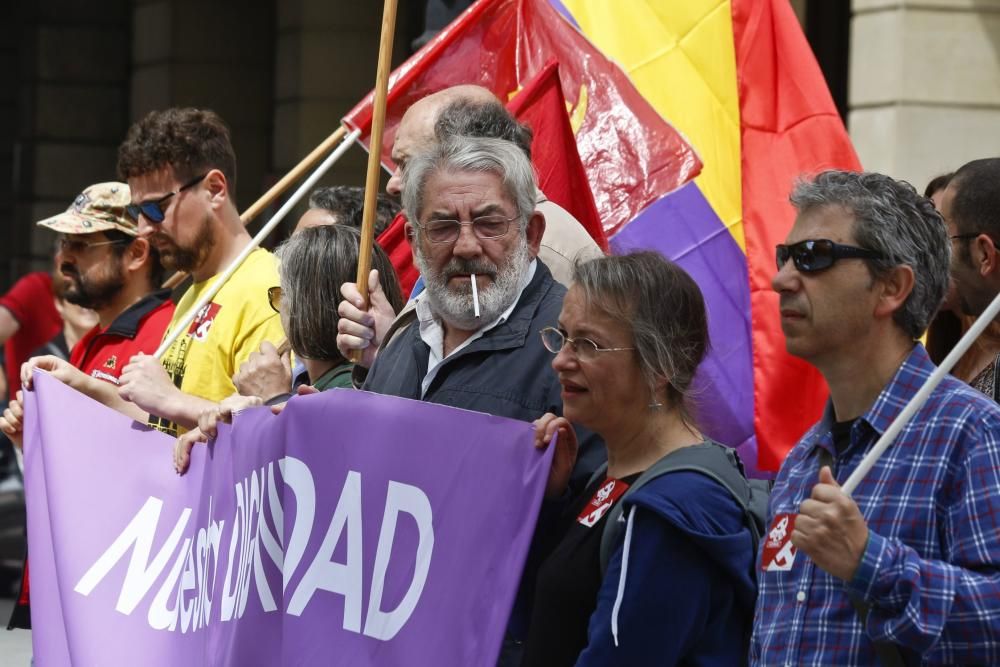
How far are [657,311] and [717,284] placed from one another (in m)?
2.37

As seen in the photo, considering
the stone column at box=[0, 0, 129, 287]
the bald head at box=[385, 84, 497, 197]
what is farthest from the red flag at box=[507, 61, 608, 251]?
the stone column at box=[0, 0, 129, 287]

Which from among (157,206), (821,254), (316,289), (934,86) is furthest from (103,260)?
(934,86)

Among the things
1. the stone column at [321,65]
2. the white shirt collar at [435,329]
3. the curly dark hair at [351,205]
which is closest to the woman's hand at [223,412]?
the white shirt collar at [435,329]

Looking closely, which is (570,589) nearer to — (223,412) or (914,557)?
(914,557)

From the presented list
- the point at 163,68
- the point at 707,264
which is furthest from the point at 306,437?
the point at 163,68

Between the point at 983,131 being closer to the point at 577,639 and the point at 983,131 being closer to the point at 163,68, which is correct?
the point at 577,639

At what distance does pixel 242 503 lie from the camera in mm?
4383

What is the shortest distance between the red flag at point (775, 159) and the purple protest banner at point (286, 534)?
198cm

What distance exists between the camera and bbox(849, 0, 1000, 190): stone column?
30.3ft

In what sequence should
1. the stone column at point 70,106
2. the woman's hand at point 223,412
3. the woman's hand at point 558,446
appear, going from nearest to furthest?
the woman's hand at point 558,446, the woman's hand at point 223,412, the stone column at point 70,106

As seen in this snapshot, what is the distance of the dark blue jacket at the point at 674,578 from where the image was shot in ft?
10.8

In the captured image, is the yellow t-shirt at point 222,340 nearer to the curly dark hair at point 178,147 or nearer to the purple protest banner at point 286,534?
the purple protest banner at point 286,534

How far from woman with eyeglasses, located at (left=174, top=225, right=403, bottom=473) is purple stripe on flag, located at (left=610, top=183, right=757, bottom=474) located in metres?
1.28

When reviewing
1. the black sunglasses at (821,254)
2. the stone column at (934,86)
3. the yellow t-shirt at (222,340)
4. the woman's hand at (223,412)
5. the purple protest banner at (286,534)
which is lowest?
the purple protest banner at (286,534)
